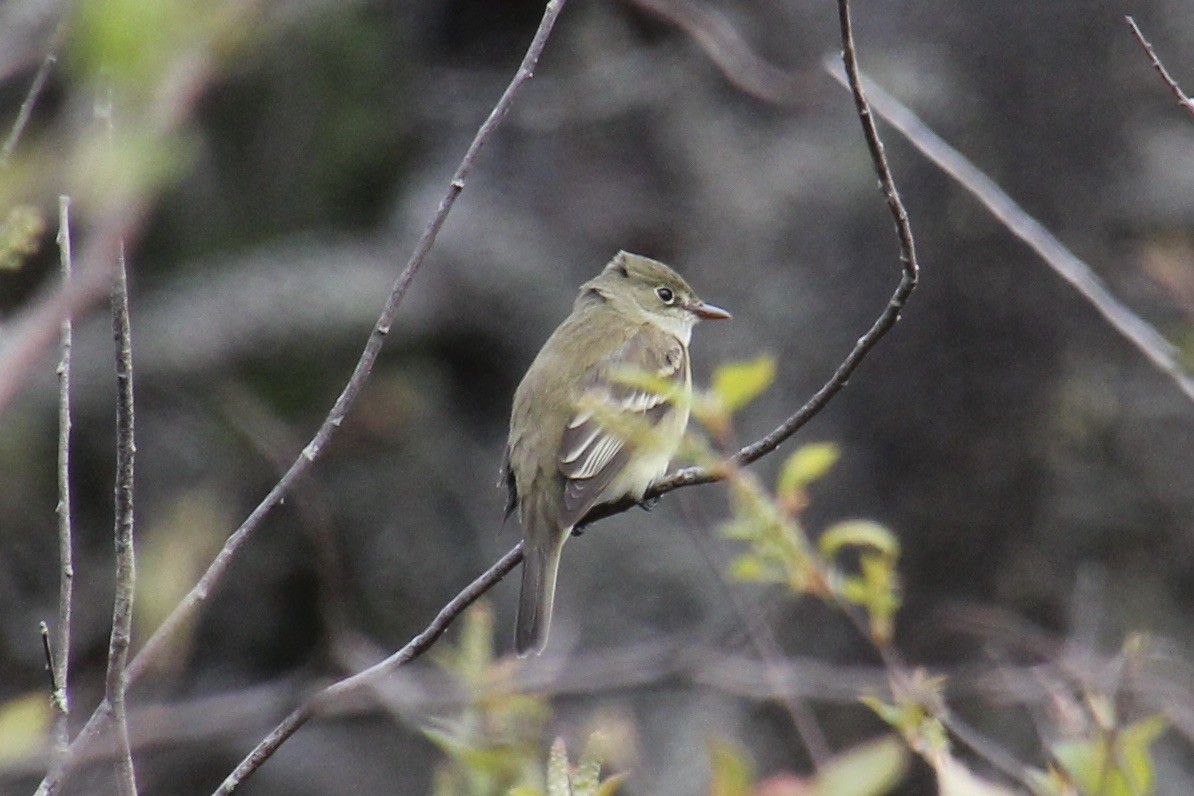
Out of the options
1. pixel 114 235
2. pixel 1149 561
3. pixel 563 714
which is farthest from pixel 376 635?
pixel 114 235

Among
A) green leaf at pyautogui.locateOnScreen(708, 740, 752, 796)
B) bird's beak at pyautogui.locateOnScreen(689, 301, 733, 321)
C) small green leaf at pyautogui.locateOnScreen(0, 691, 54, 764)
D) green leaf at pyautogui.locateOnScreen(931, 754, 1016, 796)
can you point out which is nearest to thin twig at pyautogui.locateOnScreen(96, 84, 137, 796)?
small green leaf at pyautogui.locateOnScreen(0, 691, 54, 764)

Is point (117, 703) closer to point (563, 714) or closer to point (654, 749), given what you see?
point (563, 714)

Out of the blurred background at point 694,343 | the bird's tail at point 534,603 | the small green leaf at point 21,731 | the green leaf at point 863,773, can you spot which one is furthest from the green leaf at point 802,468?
the blurred background at point 694,343

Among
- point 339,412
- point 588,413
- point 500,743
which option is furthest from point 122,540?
point 588,413

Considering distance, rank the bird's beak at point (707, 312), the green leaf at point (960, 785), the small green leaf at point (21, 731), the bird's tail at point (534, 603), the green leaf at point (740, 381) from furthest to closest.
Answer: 1. the bird's beak at point (707, 312)
2. the bird's tail at point (534, 603)
3. the green leaf at point (740, 381)
4. the small green leaf at point (21, 731)
5. the green leaf at point (960, 785)

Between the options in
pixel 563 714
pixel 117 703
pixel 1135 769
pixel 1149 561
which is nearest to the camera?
pixel 1135 769

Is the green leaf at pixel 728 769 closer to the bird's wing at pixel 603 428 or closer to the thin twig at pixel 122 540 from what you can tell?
the thin twig at pixel 122 540

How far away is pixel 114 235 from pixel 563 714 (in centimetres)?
599

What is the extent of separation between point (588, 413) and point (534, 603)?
678 millimetres

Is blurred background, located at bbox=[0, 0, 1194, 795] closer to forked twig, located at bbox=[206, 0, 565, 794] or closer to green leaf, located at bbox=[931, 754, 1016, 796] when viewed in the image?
forked twig, located at bbox=[206, 0, 565, 794]

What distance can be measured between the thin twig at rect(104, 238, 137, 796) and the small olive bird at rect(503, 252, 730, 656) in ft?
6.80

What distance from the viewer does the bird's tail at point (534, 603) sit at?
15.2ft

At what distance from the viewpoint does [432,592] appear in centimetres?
815

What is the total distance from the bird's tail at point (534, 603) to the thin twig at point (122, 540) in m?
2.36
